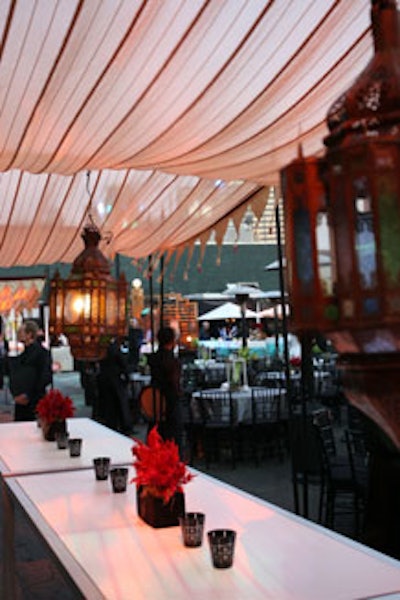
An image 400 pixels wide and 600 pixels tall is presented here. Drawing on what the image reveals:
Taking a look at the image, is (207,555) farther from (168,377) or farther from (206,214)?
(168,377)

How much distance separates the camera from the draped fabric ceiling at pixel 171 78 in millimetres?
1951

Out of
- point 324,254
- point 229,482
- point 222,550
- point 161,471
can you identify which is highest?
point 324,254

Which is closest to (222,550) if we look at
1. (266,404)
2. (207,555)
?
(207,555)

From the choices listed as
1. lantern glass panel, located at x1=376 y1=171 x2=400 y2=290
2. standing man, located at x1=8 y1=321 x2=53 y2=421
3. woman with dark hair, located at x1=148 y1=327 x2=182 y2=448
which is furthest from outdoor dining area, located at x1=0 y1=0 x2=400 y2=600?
standing man, located at x1=8 y1=321 x2=53 y2=421

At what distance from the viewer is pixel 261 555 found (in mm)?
1869

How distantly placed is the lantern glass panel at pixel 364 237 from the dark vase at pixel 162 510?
1.68m

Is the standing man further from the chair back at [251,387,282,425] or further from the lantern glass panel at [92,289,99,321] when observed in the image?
the lantern glass panel at [92,289,99,321]

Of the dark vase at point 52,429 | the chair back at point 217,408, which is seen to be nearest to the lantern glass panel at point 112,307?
the dark vase at point 52,429

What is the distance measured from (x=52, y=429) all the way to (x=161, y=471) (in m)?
2.06

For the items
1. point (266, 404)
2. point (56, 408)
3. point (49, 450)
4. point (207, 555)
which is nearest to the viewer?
point (207, 555)

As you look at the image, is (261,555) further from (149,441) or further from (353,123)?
(353,123)

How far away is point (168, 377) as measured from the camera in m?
5.75

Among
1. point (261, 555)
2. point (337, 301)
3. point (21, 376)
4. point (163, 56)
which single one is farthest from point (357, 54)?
point (21, 376)

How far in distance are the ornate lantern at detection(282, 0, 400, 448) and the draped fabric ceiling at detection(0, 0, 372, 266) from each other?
0.40m
